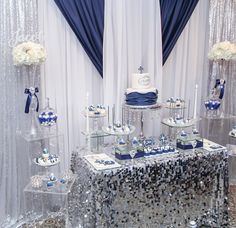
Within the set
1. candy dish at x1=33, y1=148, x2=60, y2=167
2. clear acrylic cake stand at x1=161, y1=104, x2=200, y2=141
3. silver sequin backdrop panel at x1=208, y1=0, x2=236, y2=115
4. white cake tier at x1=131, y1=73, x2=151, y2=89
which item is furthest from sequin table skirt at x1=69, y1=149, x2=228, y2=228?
silver sequin backdrop panel at x1=208, y1=0, x2=236, y2=115

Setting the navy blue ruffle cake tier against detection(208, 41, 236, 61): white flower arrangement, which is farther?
detection(208, 41, 236, 61): white flower arrangement

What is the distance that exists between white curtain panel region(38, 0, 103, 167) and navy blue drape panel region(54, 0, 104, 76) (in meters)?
0.07

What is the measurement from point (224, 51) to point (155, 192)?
1532 millimetres

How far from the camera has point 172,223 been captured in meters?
2.69

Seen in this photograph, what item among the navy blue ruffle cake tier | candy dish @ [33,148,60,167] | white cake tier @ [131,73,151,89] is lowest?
candy dish @ [33,148,60,167]

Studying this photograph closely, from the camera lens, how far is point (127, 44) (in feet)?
10.2

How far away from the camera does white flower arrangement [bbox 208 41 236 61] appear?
10.5 ft

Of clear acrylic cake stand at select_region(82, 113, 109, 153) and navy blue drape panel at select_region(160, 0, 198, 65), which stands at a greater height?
navy blue drape panel at select_region(160, 0, 198, 65)

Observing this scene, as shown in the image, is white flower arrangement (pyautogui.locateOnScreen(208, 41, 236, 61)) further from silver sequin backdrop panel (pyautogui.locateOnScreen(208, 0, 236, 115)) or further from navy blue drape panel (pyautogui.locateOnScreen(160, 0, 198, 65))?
navy blue drape panel (pyautogui.locateOnScreen(160, 0, 198, 65))

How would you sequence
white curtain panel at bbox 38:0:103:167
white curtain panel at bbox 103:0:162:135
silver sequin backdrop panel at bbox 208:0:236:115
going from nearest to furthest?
white curtain panel at bbox 38:0:103:167 < white curtain panel at bbox 103:0:162:135 < silver sequin backdrop panel at bbox 208:0:236:115

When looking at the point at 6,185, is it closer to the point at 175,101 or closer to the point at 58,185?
the point at 58,185

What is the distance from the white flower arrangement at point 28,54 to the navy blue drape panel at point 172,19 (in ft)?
4.10

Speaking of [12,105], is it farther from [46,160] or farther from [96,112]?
[96,112]

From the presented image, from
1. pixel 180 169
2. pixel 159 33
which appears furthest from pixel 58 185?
pixel 159 33
